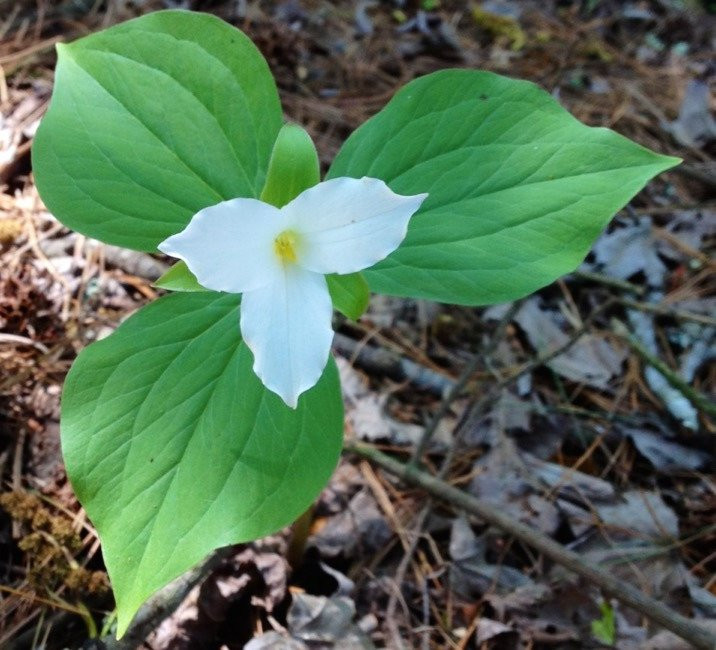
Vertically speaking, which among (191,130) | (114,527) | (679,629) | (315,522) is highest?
(191,130)

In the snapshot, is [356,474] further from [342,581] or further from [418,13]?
[418,13]

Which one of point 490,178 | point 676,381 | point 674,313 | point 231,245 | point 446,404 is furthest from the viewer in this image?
point 674,313

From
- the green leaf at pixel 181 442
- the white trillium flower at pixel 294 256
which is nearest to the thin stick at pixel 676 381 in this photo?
the green leaf at pixel 181 442

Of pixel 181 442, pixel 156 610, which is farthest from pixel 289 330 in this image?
pixel 156 610

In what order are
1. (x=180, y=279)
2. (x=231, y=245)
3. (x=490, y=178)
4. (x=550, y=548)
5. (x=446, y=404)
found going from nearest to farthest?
(x=231, y=245), (x=180, y=279), (x=490, y=178), (x=550, y=548), (x=446, y=404)

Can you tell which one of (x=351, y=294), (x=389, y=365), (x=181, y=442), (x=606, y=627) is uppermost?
(x=351, y=294)

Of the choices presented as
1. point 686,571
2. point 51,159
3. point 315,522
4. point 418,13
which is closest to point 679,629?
point 686,571

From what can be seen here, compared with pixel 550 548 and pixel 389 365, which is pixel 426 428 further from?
pixel 550 548
